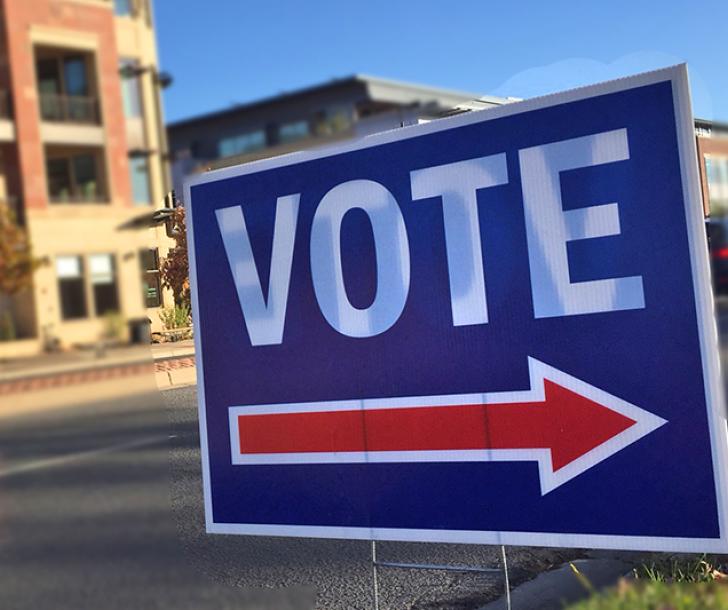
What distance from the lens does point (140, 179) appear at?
2958cm

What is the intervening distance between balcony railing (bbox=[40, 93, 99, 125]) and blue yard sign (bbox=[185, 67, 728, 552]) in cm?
2684

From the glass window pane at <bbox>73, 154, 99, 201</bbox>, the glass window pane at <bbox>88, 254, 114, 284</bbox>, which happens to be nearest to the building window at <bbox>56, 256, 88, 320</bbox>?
the glass window pane at <bbox>88, 254, 114, 284</bbox>

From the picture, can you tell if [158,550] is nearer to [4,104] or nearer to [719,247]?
[719,247]

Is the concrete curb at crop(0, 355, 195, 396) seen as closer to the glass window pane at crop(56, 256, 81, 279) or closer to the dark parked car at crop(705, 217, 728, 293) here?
the glass window pane at crop(56, 256, 81, 279)

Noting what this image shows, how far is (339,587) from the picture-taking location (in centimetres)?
359

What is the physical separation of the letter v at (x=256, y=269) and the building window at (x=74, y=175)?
87.2 ft

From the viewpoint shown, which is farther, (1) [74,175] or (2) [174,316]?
(1) [74,175]

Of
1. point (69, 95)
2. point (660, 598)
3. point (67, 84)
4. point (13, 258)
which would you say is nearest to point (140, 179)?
point (69, 95)

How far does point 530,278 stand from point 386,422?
475 millimetres

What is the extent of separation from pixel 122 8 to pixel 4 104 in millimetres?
5239

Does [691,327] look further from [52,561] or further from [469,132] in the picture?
[52,561]

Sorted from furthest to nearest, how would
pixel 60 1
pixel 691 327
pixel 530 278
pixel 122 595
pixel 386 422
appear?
pixel 60 1 → pixel 122 595 → pixel 386 422 → pixel 530 278 → pixel 691 327

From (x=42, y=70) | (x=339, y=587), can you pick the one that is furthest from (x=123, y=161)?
(x=339, y=587)

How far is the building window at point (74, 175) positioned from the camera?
2803 cm
